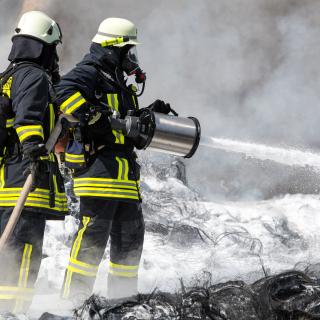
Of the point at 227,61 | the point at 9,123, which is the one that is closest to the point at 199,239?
the point at 9,123

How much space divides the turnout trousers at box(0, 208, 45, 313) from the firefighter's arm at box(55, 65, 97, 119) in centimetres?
56

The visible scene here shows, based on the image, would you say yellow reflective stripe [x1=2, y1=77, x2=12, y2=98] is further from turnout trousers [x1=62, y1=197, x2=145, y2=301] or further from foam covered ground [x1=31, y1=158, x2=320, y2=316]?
foam covered ground [x1=31, y1=158, x2=320, y2=316]

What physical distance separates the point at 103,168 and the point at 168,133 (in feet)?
1.27

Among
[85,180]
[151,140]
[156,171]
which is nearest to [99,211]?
[85,180]

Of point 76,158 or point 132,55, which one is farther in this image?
point 132,55

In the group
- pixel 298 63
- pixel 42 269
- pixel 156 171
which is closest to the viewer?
pixel 42 269

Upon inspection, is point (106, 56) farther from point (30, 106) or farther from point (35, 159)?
point (35, 159)

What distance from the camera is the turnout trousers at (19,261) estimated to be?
2596mm

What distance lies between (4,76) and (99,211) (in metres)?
0.82

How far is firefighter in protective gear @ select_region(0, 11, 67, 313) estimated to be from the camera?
2.52 metres

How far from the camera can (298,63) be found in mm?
7387

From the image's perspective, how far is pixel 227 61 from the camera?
7477mm

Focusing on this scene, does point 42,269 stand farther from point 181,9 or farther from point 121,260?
point 181,9

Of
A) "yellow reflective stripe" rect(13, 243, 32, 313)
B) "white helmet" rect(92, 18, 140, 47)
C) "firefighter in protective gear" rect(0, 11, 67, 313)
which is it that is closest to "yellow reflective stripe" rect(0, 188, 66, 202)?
"firefighter in protective gear" rect(0, 11, 67, 313)
